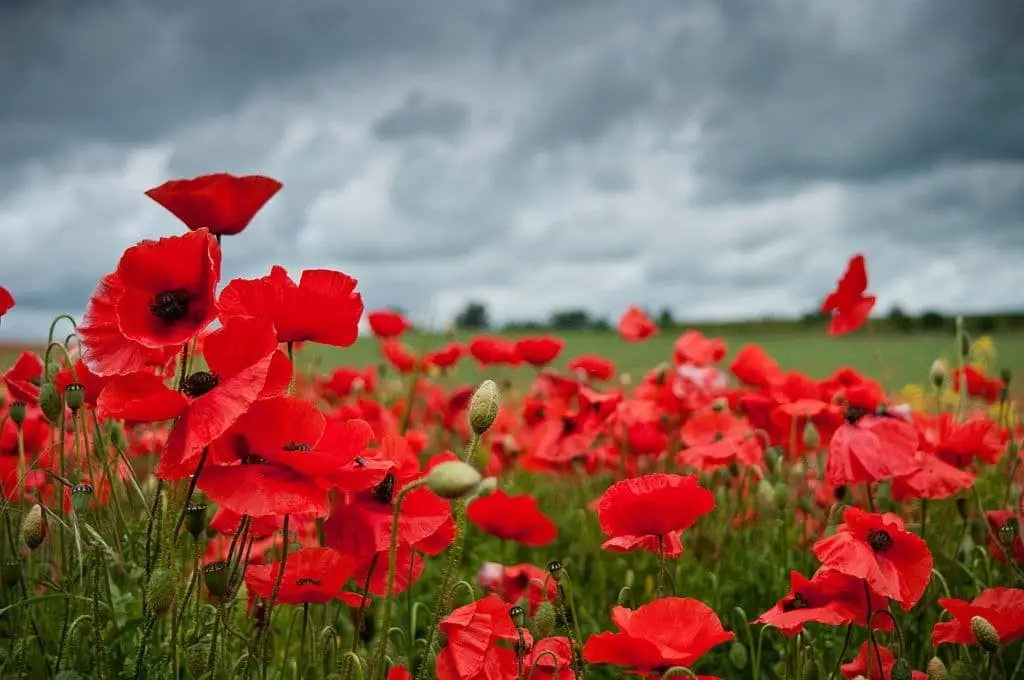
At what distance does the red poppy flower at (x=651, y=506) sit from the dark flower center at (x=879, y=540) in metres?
0.33

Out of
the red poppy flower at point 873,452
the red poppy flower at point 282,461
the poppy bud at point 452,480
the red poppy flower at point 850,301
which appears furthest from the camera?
the red poppy flower at point 850,301

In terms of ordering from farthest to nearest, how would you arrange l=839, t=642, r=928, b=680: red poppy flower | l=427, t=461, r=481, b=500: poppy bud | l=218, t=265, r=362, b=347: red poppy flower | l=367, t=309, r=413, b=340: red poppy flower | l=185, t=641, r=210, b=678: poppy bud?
l=367, t=309, r=413, b=340: red poppy flower → l=839, t=642, r=928, b=680: red poppy flower → l=185, t=641, r=210, b=678: poppy bud → l=218, t=265, r=362, b=347: red poppy flower → l=427, t=461, r=481, b=500: poppy bud

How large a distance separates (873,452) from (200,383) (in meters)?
1.55

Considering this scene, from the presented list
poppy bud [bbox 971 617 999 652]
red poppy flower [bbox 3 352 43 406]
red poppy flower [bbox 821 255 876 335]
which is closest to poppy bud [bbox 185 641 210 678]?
red poppy flower [bbox 3 352 43 406]

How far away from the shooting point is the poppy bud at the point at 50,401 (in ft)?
5.47

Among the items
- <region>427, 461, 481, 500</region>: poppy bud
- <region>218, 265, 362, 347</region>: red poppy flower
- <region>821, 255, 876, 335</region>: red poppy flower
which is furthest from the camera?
<region>821, 255, 876, 335</region>: red poppy flower

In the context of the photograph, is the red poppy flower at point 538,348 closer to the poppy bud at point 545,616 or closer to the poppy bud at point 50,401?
the poppy bud at point 545,616

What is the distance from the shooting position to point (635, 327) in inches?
159

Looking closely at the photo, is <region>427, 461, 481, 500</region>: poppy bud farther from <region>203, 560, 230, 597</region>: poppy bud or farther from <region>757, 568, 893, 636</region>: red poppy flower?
<region>757, 568, 893, 636</region>: red poppy flower

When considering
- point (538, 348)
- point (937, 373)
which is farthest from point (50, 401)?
point (937, 373)

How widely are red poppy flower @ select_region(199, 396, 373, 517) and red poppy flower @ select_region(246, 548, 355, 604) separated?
173 mm

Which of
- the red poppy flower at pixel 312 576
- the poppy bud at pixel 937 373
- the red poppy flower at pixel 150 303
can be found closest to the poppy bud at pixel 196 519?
the red poppy flower at pixel 312 576

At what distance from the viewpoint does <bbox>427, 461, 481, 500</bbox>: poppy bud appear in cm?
104

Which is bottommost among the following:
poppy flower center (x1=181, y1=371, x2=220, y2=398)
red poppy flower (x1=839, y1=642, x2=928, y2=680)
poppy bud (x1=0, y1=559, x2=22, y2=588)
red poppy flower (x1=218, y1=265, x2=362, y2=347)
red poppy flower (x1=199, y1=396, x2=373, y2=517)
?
red poppy flower (x1=839, y1=642, x2=928, y2=680)
